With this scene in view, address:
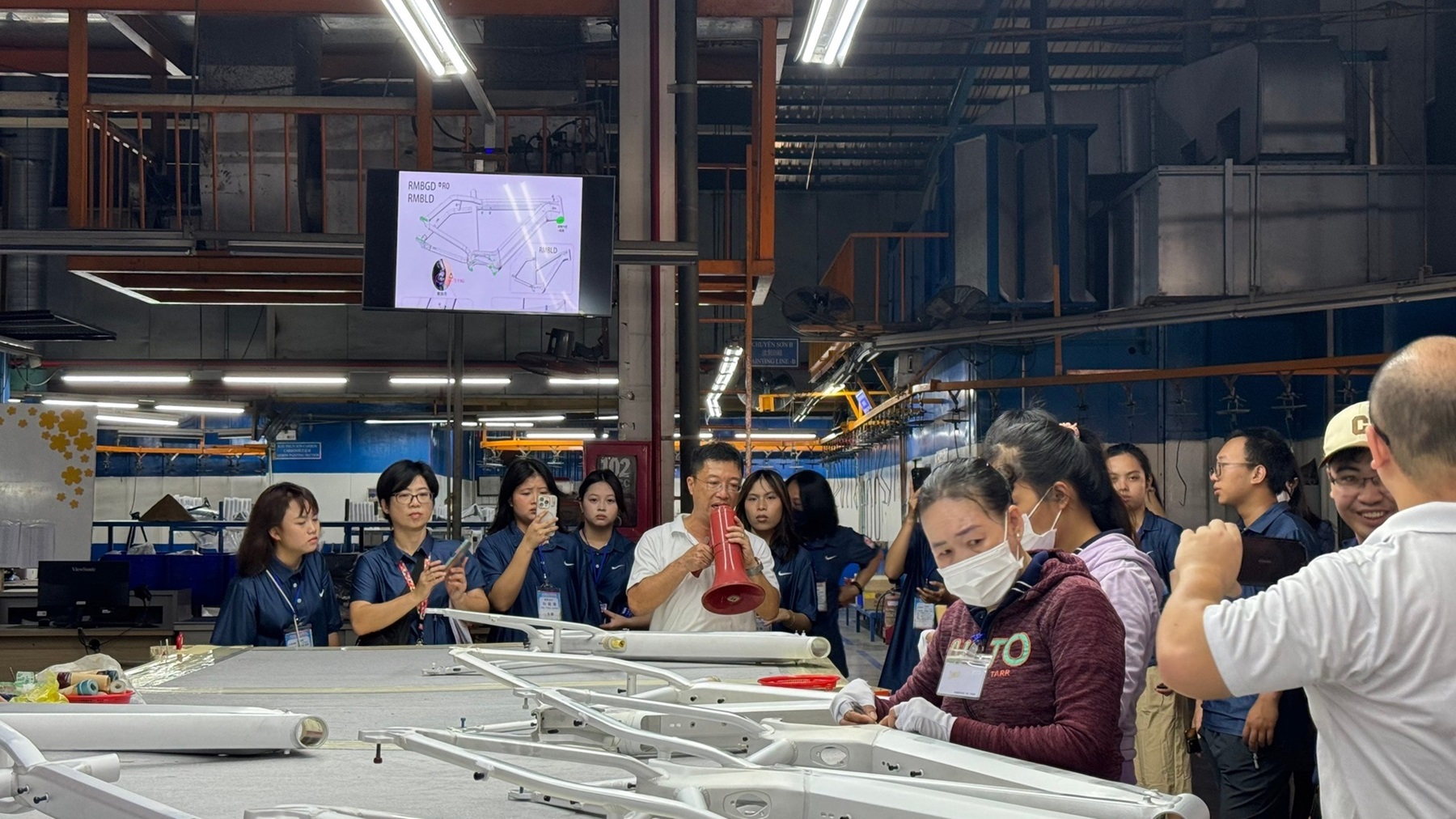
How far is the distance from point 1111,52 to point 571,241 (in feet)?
27.1

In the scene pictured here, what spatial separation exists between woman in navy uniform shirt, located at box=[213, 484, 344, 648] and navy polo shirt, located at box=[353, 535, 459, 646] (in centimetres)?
20

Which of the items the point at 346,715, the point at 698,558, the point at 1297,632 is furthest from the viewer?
the point at 698,558

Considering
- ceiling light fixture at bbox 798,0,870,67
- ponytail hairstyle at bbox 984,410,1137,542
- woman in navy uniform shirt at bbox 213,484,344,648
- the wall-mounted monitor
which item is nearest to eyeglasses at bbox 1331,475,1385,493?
ponytail hairstyle at bbox 984,410,1137,542

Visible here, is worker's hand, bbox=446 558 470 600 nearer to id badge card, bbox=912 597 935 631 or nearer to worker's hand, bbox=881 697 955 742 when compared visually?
id badge card, bbox=912 597 935 631

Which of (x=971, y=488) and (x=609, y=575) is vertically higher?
(x=971, y=488)

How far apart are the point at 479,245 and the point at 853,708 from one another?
4.27 meters

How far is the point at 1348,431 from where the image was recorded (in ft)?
9.75

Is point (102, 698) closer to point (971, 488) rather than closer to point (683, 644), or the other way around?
point (683, 644)

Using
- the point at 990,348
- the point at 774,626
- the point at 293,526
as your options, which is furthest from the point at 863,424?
the point at 293,526

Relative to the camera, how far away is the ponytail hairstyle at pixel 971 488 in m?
2.28

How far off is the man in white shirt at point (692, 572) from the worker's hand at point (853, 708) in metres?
1.61

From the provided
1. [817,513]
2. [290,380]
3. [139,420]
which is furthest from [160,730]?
[139,420]

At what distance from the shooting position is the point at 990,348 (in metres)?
11.4

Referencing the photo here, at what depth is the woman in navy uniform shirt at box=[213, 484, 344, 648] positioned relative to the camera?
4.25 meters
